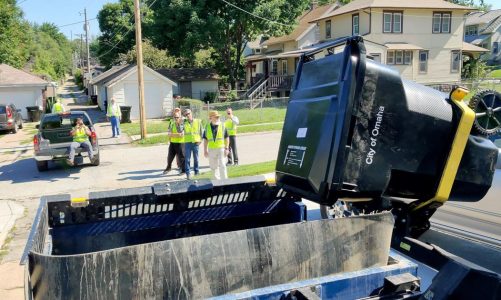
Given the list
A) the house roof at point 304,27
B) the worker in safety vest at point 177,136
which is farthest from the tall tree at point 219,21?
the worker in safety vest at point 177,136

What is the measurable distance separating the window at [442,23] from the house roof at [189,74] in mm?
18051

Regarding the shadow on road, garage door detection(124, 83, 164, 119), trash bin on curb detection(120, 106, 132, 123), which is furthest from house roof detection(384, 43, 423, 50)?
the shadow on road

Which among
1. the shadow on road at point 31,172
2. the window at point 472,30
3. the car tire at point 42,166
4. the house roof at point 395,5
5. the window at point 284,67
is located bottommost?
the shadow on road at point 31,172

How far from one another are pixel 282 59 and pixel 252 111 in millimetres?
16540

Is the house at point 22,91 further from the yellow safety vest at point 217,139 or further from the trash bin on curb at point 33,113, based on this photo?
the yellow safety vest at point 217,139

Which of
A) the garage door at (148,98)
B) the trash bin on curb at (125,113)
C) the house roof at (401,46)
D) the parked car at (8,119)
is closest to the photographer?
the parked car at (8,119)

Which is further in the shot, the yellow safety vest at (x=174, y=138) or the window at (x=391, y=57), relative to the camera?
the window at (x=391, y=57)

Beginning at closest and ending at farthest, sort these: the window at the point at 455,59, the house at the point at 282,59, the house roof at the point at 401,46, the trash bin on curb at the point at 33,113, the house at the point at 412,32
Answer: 1. the trash bin on curb at the point at 33,113
2. the house roof at the point at 401,46
3. the house at the point at 412,32
4. the window at the point at 455,59
5. the house at the point at 282,59

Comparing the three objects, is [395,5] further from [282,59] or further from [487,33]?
[487,33]

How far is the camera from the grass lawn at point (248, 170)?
1170 cm

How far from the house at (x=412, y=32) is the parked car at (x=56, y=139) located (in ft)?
78.2

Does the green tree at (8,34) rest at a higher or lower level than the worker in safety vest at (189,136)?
higher

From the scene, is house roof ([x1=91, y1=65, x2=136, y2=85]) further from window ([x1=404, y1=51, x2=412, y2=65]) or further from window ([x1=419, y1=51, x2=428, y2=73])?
window ([x1=419, y1=51, x2=428, y2=73])

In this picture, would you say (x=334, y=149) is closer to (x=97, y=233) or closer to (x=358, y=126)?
(x=358, y=126)
